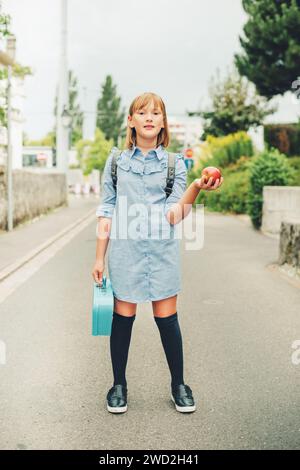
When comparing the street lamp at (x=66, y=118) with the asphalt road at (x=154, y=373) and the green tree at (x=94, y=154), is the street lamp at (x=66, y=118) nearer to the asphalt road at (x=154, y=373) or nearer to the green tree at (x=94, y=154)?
the asphalt road at (x=154, y=373)

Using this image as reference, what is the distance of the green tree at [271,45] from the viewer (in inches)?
983

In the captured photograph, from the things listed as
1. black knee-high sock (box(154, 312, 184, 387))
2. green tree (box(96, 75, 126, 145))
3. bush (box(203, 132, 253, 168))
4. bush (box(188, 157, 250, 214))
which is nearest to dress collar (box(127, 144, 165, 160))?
black knee-high sock (box(154, 312, 184, 387))

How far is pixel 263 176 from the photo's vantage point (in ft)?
58.3

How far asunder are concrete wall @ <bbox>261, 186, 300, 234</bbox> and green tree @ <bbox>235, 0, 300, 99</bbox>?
400 inches

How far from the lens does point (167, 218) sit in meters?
3.70

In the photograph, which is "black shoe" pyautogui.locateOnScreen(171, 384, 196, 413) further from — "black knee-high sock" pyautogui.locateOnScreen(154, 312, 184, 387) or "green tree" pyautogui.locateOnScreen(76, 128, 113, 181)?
"green tree" pyautogui.locateOnScreen(76, 128, 113, 181)

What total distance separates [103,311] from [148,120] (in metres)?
1.08

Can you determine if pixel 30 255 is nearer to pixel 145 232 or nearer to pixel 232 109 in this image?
pixel 145 232

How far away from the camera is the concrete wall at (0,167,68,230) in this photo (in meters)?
15.4

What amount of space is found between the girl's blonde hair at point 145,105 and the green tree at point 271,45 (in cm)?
2213

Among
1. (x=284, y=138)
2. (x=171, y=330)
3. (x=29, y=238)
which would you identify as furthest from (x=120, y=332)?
(x=284, y=138)

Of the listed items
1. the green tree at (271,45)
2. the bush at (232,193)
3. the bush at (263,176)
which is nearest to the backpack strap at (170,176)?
the bush at (263,176)
